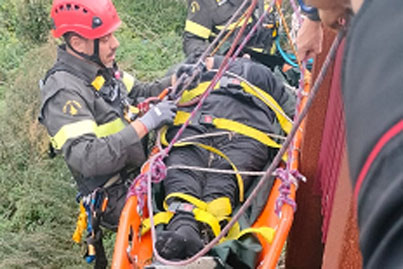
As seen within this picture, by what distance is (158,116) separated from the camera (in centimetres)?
265

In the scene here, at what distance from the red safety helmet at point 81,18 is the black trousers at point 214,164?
2.56 ft

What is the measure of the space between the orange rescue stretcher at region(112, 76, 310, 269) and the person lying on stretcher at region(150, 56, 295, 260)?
126 mm

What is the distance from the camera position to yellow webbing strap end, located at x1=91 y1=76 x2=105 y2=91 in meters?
2.57

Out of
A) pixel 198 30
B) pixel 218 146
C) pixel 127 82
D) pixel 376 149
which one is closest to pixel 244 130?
pixel 218 146

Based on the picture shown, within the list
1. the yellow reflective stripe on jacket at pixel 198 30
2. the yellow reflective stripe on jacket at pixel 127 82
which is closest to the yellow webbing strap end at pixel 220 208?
the yellow reflective stripe on jacket at pixel 127 82

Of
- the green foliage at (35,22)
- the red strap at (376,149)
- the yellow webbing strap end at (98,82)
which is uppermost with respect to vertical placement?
the red strap at (376,149)

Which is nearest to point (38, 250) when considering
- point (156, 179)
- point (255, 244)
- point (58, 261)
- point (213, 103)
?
point (58, 261)

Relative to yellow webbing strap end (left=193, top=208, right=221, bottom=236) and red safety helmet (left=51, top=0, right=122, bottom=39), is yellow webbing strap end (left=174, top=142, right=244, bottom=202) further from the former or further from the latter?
red safety helmet (left=51, top=0, right=122, bottom=39)

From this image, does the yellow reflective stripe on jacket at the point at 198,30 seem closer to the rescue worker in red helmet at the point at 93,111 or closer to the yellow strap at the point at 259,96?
the yellow strap at the point at 259,96

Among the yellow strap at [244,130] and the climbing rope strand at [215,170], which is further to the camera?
the yellow strap at [244,130]

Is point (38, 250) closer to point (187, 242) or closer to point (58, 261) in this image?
point (58, 261)

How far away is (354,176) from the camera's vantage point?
0.43 metres

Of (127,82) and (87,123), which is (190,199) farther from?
(127,82)

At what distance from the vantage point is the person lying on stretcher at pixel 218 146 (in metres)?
2.22
